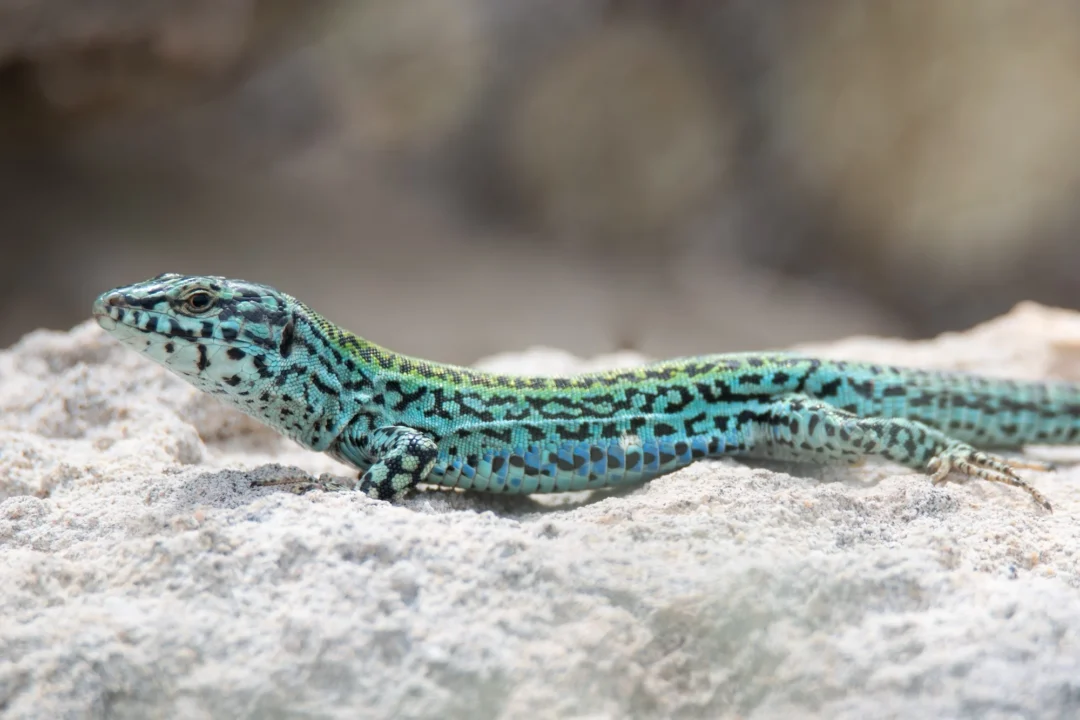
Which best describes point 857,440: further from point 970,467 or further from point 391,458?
point 391,458

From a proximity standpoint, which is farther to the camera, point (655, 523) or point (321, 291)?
point (321, 291)

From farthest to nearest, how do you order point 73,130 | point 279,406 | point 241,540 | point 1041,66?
point 1041,66, point 73,130, point 279,406, point 241,540

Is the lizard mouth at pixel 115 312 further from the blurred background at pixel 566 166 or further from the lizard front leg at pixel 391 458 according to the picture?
the blurred background at pixel 566 166

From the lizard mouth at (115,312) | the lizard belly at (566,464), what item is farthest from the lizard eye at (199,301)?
the lizard belly at (566,464)

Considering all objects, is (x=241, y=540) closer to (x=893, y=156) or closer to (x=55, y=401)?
(x=55, y=401)

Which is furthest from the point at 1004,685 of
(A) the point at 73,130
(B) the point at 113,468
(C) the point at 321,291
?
(A) the point at 73,130

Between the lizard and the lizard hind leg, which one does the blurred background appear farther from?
the lizard hind leg

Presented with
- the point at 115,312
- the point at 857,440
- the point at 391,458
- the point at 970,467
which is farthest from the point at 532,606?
the point at 970,467

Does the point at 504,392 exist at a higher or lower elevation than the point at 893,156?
lower
